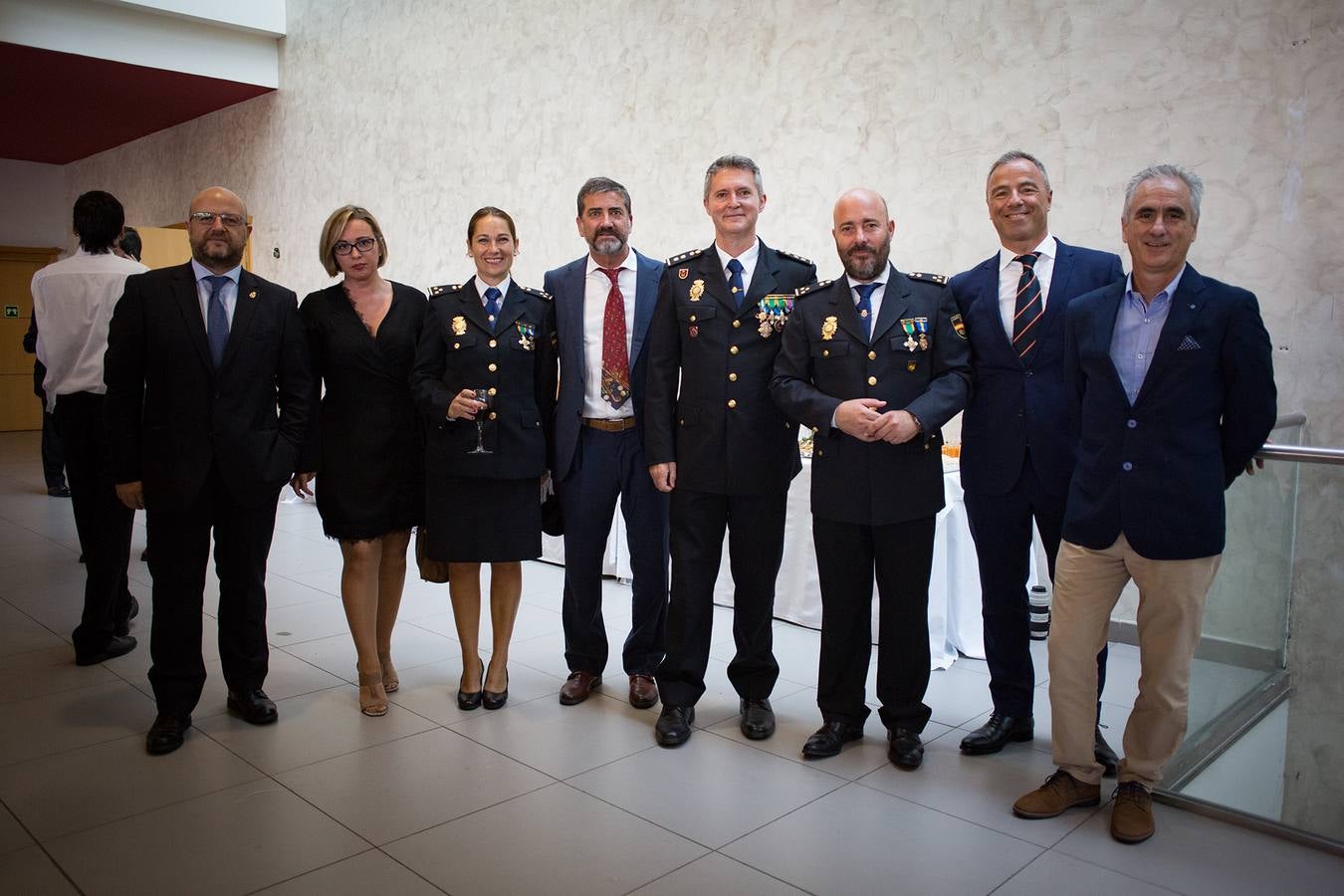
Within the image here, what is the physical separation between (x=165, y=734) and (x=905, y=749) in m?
2.26

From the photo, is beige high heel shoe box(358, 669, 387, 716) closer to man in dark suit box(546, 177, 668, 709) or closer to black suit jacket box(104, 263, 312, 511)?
man in dark suit box(546, 177, 668, 709)

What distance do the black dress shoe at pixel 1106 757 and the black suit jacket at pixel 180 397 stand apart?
2.62m

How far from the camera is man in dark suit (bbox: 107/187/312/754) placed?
3023 millimetres

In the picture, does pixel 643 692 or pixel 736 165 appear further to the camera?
pixel 643 692

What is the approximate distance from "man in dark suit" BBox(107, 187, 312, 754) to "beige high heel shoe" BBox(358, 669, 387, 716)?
487mm

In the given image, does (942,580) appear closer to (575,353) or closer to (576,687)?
(576,687)

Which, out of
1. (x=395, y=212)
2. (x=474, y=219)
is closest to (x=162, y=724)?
(x=474, y=219)

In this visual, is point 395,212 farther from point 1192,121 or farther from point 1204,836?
point 1204,836

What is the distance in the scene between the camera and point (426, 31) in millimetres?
7777

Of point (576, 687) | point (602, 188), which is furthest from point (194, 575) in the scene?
point (602, 188)

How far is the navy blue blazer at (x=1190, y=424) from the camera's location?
94.6 inches

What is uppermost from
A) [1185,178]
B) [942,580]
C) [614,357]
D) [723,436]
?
[1185,178]

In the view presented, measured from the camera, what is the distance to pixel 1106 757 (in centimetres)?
297

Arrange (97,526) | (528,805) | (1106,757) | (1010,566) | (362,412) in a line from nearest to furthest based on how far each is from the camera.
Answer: (528,805), (1106,757), (1010,566), (362,412), (97,526)
